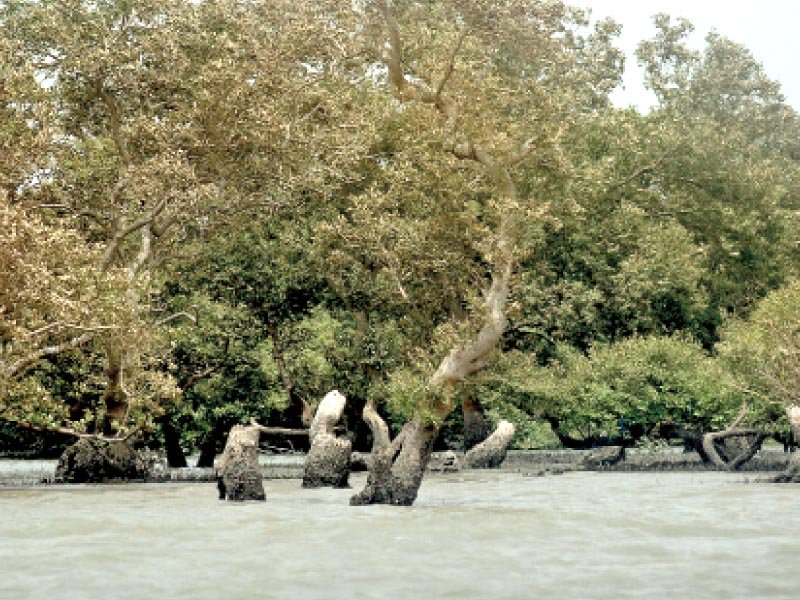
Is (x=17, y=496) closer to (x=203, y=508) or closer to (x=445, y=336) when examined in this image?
(x=203, y=508)

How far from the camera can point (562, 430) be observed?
5984 centimetres

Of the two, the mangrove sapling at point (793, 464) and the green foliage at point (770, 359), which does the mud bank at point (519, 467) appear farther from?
the mangrove sapling at point (793, 464)

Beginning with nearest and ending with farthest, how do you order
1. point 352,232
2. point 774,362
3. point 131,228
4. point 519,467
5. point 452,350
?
point 452,350, point 131,228, point 774,362, point 352,232, point 519,467

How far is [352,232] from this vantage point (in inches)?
1887

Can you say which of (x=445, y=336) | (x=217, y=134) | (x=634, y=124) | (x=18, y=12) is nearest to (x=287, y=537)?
(x=445, y=336)

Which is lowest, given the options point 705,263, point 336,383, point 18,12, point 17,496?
point 17,496

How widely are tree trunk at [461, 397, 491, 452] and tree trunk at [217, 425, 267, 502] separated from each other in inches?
897

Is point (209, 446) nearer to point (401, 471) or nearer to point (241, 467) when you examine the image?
point (241, 467)

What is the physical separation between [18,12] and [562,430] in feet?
94.5

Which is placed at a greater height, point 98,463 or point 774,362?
point 774,362

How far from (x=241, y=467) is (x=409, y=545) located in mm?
11225

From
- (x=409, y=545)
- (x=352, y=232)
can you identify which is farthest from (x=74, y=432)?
(x=409, y=545)

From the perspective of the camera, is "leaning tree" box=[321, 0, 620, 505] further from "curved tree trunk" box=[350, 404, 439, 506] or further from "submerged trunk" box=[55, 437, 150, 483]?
"submerged trunk" box=[55, 437, 150, 483]

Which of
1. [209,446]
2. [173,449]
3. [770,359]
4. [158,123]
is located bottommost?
[173,449]
